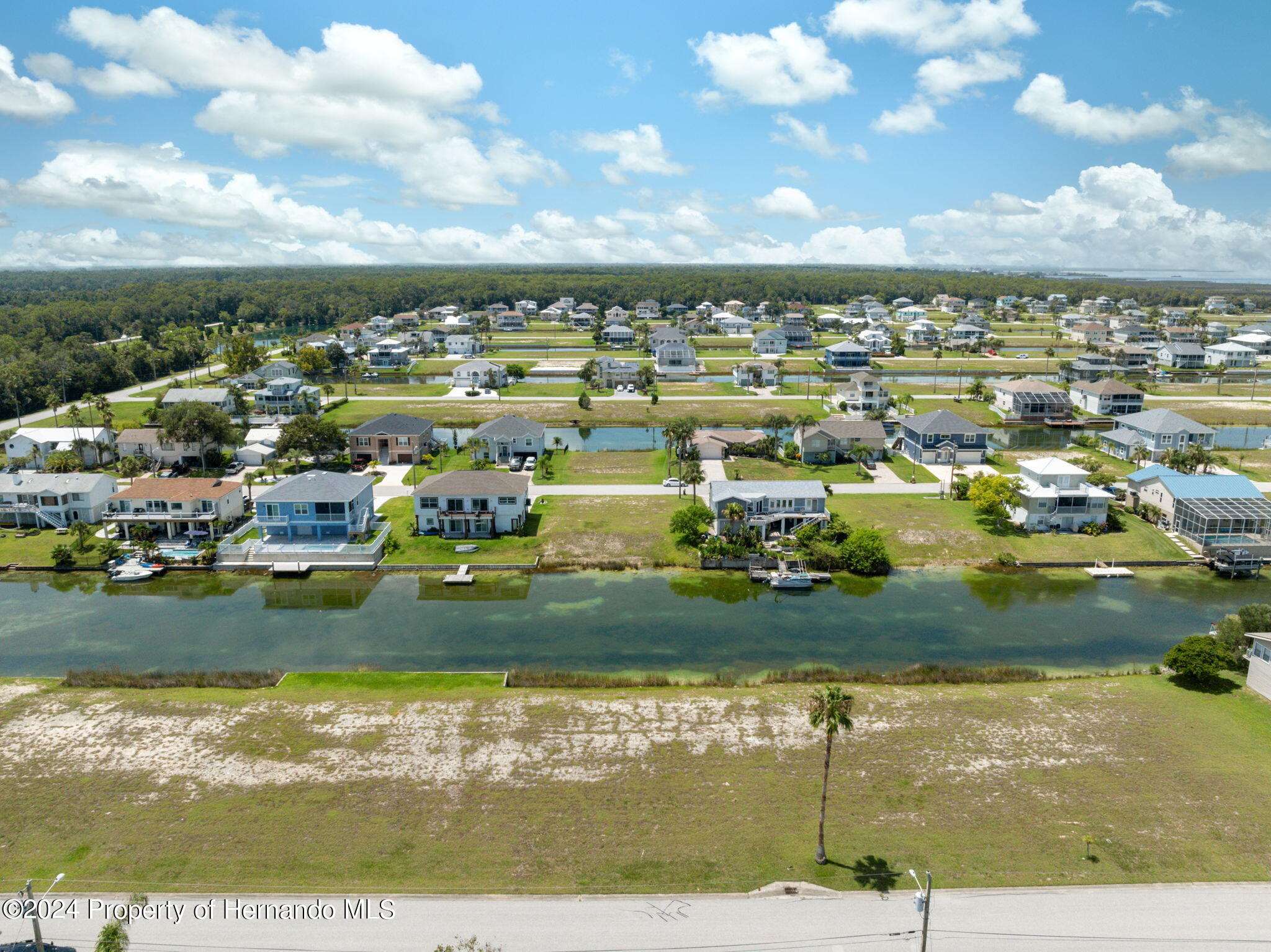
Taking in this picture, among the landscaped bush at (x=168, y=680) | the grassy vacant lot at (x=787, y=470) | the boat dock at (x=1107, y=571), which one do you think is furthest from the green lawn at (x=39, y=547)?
the boat dock at (x=1107, y=571)

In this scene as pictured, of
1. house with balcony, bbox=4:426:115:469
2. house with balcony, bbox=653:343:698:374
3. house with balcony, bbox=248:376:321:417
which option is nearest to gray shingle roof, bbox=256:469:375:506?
house with balcony, bbox=4:426:115:469

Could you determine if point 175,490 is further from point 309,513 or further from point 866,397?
point 866,397

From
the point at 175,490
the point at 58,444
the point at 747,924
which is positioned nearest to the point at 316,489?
the point at 175,490

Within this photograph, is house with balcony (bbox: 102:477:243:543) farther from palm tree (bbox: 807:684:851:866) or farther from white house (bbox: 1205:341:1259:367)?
white house (bbox: 1205:341:1259:367)

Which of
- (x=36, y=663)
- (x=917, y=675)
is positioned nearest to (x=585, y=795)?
(x=917, y=675)

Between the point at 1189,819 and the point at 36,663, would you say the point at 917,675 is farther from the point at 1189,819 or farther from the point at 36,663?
the point at 36,663
